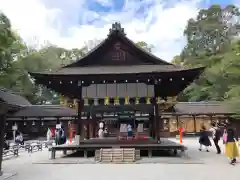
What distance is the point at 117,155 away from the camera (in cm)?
1334

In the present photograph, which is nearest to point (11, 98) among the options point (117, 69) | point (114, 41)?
point (114, 41)

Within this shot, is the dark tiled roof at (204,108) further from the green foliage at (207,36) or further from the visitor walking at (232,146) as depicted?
the visitor walking at (232,146)

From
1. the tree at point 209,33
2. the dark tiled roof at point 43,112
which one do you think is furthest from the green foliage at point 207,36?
the dark tiled roof at point 43,112

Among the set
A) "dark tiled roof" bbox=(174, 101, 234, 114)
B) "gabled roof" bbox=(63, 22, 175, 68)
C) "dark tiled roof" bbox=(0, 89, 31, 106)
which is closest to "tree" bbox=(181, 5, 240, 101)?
"dark tiled roof" bbox=(174, 101, 234, 114)

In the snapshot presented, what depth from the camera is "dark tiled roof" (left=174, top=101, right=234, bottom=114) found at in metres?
35.8

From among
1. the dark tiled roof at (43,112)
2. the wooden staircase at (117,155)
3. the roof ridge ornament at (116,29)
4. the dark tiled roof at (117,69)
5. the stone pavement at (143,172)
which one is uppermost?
the roof ridge ornament at (116,29)

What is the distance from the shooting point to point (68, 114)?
3528 cm

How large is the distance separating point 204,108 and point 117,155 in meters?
26.7

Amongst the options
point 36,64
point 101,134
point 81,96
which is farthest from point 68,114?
point 81,96

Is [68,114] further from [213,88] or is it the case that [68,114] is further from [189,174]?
[189,174]

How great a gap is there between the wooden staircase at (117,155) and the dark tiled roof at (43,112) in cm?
2225

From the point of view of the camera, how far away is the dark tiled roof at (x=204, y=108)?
3584 centimetres

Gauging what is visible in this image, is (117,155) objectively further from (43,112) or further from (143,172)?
(43,112)

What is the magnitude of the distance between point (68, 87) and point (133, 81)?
3912 mm
